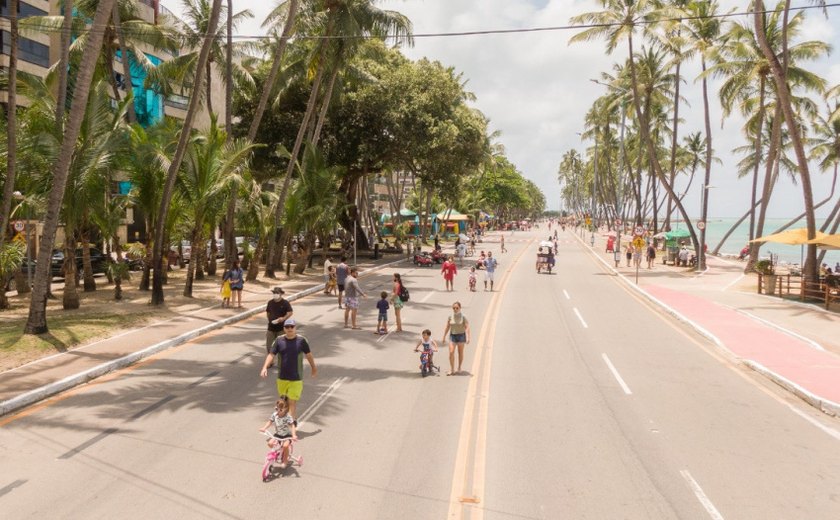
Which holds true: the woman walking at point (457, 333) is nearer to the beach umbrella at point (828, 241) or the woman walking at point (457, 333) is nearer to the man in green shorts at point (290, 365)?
the man in green shorts at point (290, 365)

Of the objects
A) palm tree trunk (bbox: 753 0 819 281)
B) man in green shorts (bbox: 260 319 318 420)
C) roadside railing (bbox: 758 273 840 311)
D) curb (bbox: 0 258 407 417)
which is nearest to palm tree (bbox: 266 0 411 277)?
curb (bbox: 0 258 407 417)

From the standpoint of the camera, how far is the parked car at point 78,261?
90.0 feet

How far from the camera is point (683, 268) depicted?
41.2m

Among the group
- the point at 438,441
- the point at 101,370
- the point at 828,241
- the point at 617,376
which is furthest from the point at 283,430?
the point at 828,241

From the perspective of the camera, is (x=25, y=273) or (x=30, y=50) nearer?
(x=25, y=273)

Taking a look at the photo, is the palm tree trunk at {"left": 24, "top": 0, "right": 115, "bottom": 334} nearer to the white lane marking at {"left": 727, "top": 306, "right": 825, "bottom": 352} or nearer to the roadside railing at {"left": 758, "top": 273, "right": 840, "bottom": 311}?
the white lane marking at {"left": 727, "top": 306, "right": 825, "bottom": 352}

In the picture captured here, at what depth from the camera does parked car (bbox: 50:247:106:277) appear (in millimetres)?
27438

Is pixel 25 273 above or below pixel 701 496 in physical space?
above

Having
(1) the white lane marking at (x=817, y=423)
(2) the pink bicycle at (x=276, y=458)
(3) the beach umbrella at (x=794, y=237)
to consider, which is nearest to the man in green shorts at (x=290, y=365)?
(2) the pink bicycle at (x=276, y=458)

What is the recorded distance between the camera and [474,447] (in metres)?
8.24

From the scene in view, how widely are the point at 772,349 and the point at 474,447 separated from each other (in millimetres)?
10497

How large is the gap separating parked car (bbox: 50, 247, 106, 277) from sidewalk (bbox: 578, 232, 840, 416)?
2381cm

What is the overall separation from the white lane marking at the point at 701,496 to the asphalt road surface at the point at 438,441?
0.08 ft

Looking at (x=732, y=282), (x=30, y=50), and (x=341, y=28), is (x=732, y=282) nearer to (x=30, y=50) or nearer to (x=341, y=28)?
(x=341, y=28)
